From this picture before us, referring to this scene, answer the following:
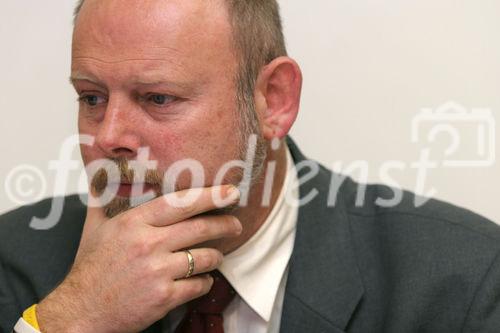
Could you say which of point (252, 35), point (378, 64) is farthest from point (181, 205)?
point (378, 64)

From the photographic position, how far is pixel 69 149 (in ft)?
8.28

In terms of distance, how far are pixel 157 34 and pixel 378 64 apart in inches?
36.0

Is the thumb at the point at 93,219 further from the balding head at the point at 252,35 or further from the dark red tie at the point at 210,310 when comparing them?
the balding head at the point at 252,35

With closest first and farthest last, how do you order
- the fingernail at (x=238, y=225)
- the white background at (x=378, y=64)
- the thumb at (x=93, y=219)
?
1. the fingernail at (x=238, y=225)
2. the thumb at (x=93, y=219)
3. the white background at (x=378, y=64)

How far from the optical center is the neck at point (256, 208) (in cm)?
191

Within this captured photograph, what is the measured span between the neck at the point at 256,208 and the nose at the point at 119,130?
35cm

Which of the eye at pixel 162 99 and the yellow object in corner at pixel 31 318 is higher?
the eye at pixel 162 99

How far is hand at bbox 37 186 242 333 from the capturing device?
1660 mm

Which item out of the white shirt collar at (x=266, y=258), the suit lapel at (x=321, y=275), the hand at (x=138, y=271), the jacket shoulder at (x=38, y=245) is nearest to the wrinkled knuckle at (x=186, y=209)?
the hand at (x=138, y=271)

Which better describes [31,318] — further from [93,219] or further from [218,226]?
[218,226]

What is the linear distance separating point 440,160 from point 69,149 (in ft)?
3.93

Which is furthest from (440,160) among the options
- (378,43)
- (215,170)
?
(215,170)

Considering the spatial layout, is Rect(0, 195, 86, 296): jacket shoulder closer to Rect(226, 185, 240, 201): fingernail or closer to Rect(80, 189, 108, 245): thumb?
Rect(80, 189, 108, 245): thumb

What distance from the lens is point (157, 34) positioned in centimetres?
167
